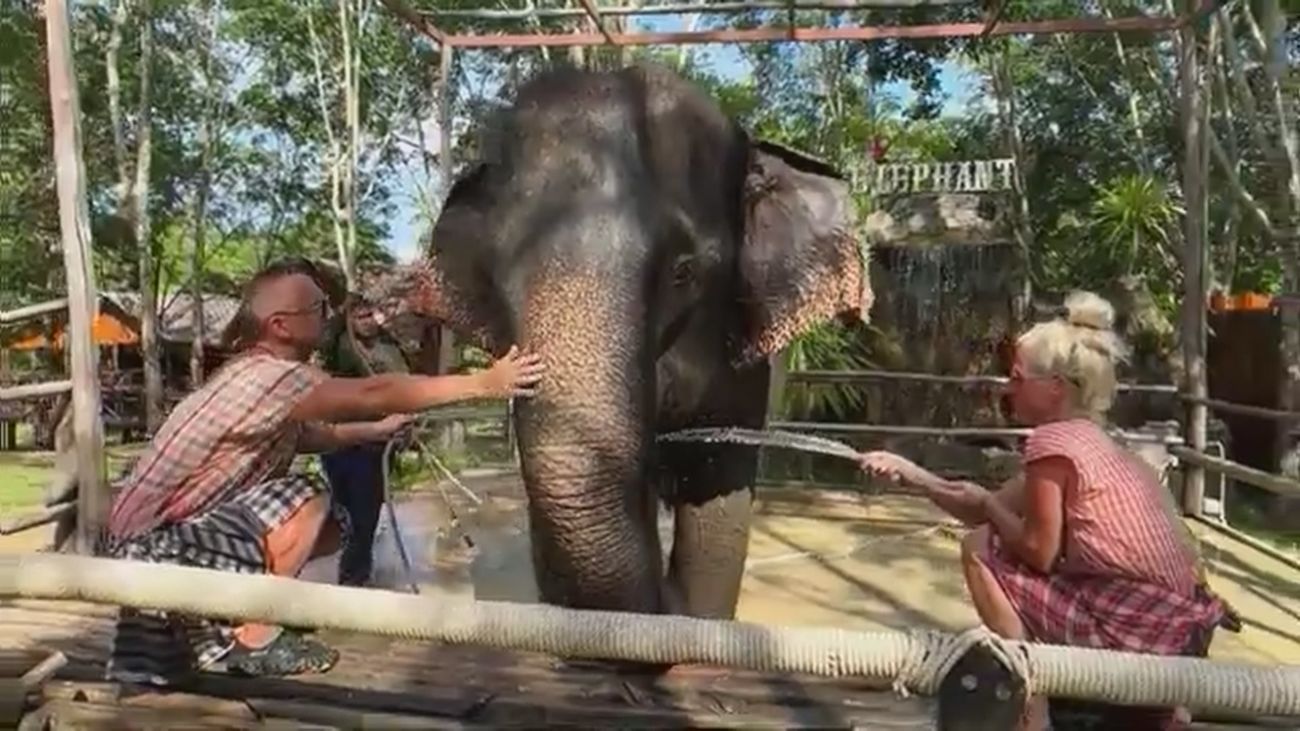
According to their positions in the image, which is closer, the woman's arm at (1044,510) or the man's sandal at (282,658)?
the woman's arm at (1044,510)

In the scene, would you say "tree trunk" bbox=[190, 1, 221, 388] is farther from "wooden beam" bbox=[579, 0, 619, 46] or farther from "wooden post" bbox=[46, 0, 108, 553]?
"wooden post" bbox=[46, 0, 108, 553]

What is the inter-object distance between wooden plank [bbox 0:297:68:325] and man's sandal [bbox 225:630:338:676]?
1691 mm

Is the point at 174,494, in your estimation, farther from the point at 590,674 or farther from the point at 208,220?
the point at 208,220

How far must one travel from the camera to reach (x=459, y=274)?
438 centimetres

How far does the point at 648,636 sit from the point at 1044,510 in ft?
3.68

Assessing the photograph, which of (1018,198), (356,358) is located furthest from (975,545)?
(1018,198)

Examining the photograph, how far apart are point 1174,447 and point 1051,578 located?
6952 mm

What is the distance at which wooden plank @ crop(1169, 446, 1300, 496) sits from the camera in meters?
6.82

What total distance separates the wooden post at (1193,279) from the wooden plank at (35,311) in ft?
23.1

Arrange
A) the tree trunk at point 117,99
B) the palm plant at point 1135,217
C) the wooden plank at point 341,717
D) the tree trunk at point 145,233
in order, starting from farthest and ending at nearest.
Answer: the tree trunk at point 117,99 → the tree trunk at point 145,233 → the palm plant at point 1135,217 → the wooden plank at point 341,717

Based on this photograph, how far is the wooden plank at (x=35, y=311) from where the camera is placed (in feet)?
15.8

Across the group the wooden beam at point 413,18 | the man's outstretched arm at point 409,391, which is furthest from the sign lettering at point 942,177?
the man's outstretched arm at point 409,391

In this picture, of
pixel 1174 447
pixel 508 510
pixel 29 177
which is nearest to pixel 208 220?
pixel 29 177

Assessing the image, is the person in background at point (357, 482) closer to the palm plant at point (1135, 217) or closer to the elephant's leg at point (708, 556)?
the elephant's leg at point (708, 556)
